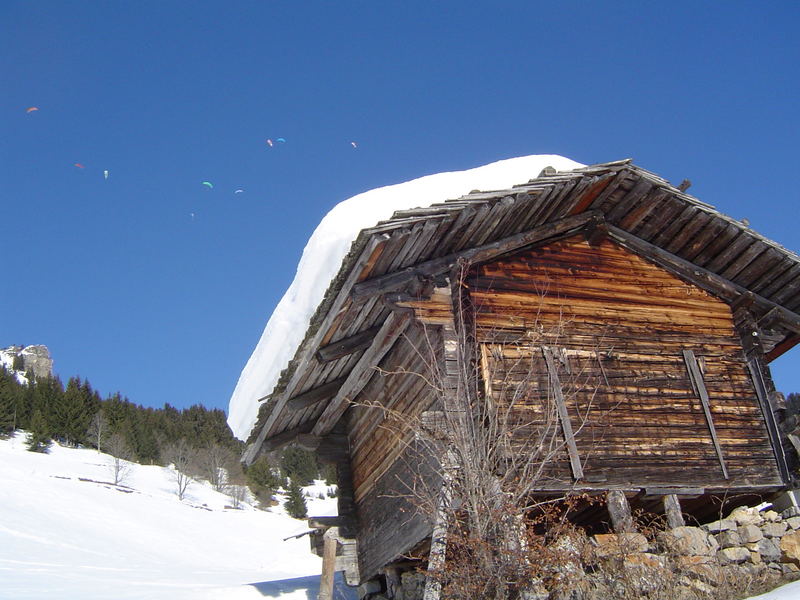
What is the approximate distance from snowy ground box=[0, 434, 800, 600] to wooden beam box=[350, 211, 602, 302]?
4806 millimetres

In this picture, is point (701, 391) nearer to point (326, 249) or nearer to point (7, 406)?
point (326, 249)

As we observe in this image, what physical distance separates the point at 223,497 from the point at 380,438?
5425 cm

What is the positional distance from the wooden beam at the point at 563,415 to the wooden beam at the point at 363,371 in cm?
185

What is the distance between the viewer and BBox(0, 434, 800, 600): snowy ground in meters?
14.4

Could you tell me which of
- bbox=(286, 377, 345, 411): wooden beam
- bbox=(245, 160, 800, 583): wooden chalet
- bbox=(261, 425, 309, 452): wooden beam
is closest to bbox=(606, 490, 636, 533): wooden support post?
bbox=(245, 160, 800, 583): wooden chalet

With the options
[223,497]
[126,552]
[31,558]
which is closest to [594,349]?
[31,558]

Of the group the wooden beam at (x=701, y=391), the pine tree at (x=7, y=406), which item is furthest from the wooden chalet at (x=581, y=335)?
the pine tree at (x=7, y=406)

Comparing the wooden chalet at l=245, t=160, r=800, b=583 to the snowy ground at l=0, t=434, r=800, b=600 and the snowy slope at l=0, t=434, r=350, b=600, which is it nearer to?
the snowy ground at l=0, t=434, r=800, b=600

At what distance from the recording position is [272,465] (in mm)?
72000

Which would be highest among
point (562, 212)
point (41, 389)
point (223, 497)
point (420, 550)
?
point (41, 389)

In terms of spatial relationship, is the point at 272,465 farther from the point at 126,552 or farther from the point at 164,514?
the point at 126,552

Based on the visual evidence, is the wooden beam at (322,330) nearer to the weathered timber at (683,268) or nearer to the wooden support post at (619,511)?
the wooden support post at (619,511)

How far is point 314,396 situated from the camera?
10594 mm

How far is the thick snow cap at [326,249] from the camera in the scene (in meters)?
9.33
